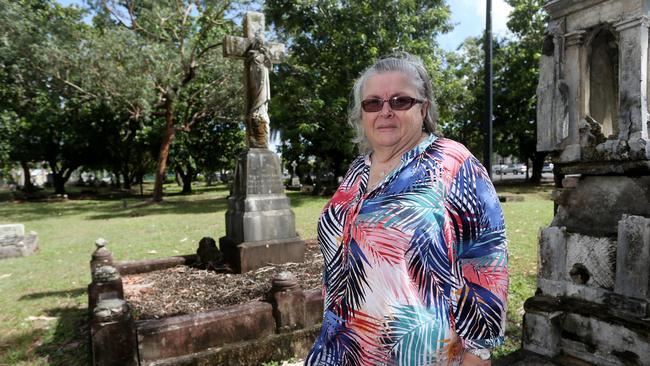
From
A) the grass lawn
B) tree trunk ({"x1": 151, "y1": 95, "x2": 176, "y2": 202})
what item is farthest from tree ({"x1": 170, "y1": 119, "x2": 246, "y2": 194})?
the grass lawn

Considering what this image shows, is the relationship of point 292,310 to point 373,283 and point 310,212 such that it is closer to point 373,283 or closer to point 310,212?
point 373,283

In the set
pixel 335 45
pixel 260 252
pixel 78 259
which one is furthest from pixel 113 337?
pixel 335 45

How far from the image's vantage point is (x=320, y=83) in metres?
18.0

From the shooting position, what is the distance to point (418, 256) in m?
1.60

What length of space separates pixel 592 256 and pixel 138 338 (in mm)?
3858

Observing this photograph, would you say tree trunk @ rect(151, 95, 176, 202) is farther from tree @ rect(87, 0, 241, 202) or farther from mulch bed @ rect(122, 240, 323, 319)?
mulch bed @ rect(122, 240, 323, 319)

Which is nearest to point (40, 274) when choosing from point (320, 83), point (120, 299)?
point (120, 299)

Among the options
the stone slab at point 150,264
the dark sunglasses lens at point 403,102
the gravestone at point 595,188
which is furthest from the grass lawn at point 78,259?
the dark sunglasses lens at point 403,102

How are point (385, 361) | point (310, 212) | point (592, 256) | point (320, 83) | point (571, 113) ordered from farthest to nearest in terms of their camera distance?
point (320, 83) → point (310, 212) → point (571, 113) → point (592, 256) → point (385, 361)

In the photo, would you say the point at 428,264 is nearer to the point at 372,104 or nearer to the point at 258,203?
the point at 372,104

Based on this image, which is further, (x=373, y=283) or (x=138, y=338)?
(x=138, y=338)

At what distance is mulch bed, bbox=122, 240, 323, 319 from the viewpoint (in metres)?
4.89

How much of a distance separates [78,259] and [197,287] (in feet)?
15.7

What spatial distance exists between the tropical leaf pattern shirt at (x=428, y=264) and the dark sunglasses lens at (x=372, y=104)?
0.27 meters
